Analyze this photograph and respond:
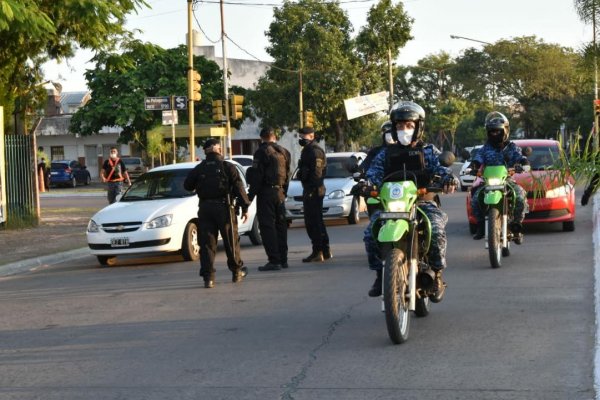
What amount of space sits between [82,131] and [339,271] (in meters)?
47.1

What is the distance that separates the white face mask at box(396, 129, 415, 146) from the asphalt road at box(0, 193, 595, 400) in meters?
1.54

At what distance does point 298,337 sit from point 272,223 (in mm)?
5170

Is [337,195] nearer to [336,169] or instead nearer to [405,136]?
[336,169]

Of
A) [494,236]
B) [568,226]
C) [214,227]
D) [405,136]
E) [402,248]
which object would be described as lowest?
[568,226]

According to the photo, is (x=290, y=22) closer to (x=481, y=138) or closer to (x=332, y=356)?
(x=332, y=356)

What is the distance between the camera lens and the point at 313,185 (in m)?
14.2

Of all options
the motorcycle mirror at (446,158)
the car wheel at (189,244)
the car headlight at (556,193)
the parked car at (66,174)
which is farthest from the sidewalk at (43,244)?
the parked car at (66,174)

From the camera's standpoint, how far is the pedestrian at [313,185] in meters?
14.1

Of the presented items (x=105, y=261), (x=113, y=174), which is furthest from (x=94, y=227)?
(x=113, y=174)

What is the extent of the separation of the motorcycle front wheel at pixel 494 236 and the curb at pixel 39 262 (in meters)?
7.14

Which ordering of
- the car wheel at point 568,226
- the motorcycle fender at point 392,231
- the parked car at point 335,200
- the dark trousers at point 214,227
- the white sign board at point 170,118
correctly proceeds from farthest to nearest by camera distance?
the white sign board at point 170,118 < the parked car at point 335,200 < the car wheel at point 568,226 < the dark trousers at point 214,227 < the motorcycle fender at point 392,231

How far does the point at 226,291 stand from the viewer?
38.1ft

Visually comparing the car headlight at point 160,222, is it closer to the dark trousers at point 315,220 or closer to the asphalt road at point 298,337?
the asphalt road at point 298,337

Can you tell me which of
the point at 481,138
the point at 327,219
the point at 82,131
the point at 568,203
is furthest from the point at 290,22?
the point at 481,138
